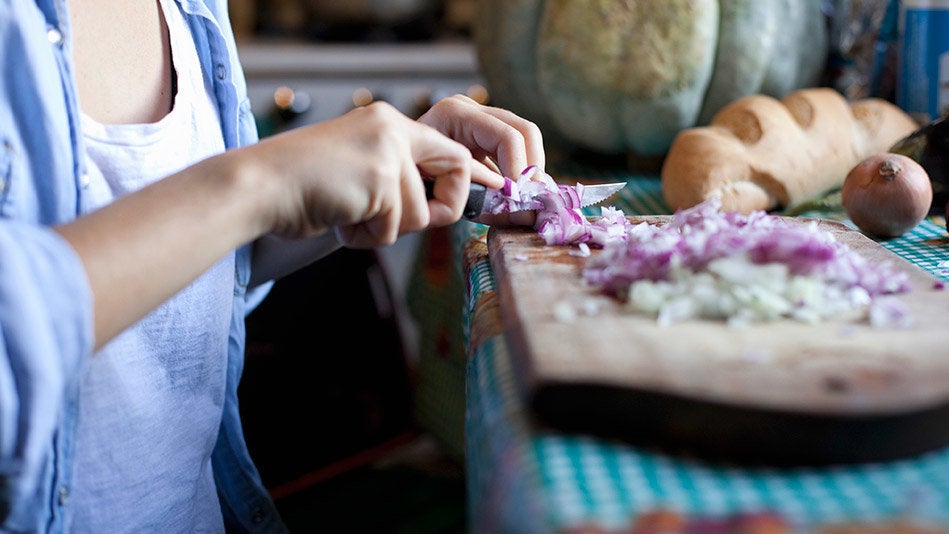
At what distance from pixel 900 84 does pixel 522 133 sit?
2.21 ft

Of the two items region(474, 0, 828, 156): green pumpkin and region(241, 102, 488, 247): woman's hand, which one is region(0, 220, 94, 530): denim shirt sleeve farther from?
region(474, 0, 828, 156): green pumpkin

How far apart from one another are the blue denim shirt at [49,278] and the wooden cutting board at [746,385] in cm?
26

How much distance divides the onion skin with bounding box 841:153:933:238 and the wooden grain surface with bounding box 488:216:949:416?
28 centimetres

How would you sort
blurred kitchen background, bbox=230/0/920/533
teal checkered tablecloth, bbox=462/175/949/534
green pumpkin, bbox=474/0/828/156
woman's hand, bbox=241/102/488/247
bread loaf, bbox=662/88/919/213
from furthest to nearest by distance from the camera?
blurred kitchen background, bbox=230/0/920/533
green pumpkin, bbox=474/0/828/156
bread loaf, bbox=662/88/919/213
woman's hand, bbox=241/102/488/247
teal checkered tablecloth, bbox=462/175/949/534

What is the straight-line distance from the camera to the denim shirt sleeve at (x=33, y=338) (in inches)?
18.9

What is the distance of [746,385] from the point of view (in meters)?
0.49

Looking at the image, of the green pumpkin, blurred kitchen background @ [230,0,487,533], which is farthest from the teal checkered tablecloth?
blurred kitchen background @ [230,0,487,533]

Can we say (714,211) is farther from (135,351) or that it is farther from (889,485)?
(135,351)

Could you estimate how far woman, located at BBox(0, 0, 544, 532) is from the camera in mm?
509

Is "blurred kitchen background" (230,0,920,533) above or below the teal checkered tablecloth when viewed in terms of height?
below

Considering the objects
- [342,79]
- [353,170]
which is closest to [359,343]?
[342,79]

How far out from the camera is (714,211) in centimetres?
78

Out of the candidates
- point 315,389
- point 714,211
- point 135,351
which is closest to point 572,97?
point 714,211

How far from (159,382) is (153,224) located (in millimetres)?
276
